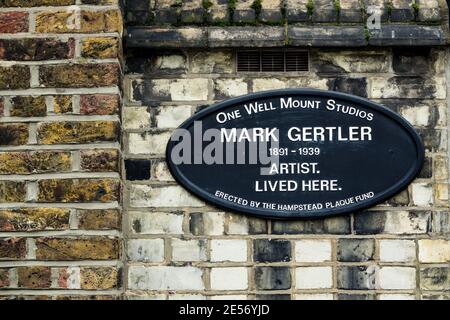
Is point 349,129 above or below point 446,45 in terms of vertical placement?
below

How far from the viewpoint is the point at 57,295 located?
3.53 meters

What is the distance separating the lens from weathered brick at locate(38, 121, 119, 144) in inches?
143

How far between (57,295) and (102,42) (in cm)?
118

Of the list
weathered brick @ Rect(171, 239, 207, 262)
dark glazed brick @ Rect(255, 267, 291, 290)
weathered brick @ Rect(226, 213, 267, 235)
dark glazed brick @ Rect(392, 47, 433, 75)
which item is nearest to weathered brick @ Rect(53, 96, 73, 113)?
weathered brick @ Rect(171, 239, 207, 262)

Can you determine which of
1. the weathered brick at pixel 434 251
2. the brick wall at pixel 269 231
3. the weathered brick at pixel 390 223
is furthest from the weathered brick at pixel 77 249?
the weathered brick at pixel 434 251

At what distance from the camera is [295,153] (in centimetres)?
384

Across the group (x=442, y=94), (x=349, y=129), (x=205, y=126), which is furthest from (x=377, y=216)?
(x=205, y=126)

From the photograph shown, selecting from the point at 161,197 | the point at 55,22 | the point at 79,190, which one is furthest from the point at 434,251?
the point at 55,22

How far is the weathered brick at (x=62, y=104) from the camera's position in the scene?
366 cm

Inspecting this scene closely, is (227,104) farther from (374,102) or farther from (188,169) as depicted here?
(374,102)

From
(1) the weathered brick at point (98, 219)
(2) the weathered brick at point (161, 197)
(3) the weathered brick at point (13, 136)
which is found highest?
(3) the weathered brick at point (13, 136)

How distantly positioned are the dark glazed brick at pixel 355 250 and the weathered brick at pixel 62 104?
144cm

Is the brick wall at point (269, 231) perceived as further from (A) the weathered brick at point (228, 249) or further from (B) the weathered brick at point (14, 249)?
(B) the weathered brick at point (14, 249)

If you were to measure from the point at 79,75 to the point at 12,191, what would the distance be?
2.02ft
